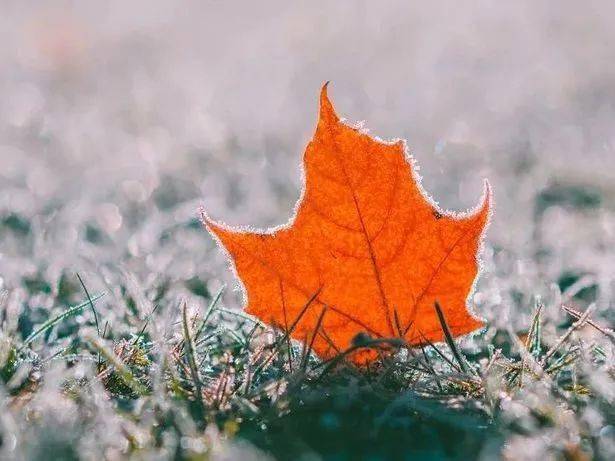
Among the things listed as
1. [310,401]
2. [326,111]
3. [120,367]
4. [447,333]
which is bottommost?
[120,367]

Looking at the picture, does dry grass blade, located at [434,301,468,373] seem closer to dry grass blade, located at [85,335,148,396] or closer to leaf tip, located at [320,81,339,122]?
leaf tip, located at [320,81,339,122]

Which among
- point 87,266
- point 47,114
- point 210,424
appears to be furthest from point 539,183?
point 47,114

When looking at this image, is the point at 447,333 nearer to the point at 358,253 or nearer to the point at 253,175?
the point at 358,253

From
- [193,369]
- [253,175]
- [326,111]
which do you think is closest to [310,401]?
[193,369]

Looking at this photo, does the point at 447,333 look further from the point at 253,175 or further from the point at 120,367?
the point at 253,175

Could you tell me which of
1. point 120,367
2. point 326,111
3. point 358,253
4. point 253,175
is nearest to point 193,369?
point 120,367

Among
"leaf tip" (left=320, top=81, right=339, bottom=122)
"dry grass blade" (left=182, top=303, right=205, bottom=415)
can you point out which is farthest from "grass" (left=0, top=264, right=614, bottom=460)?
"leaf tip" (left=320, top=81, right=339, bottom=122)

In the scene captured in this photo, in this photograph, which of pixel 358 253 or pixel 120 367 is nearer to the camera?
pixel 120 367

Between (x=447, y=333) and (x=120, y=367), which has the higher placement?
(x=447, y=333)

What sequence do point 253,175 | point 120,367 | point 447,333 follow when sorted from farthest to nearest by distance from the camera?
1. point 253,175
2. point 447,333
3. point 120,367

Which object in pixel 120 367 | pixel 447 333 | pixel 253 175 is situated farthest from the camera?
pixel 253 175
